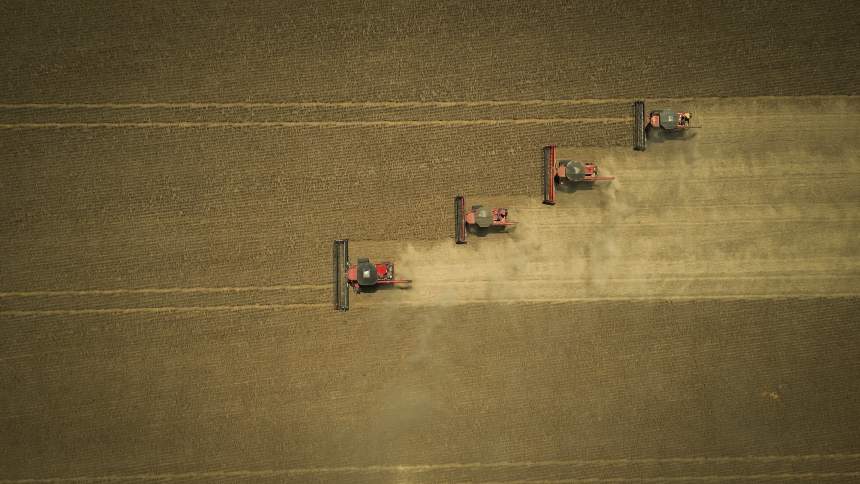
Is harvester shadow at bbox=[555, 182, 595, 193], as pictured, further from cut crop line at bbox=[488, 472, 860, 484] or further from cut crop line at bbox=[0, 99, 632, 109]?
cut crop line at bbox=[488, 472, 860, 484]

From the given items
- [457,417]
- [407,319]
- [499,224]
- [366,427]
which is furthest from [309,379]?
[499,224]

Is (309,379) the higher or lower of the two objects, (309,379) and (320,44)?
the lower

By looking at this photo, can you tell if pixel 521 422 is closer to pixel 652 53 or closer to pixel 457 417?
pixel 457 417

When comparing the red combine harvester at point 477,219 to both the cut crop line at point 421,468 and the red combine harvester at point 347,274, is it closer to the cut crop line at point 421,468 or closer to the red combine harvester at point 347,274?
the red combine harvester at point 347,274

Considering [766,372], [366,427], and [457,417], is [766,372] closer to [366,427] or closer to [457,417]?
[457,417]

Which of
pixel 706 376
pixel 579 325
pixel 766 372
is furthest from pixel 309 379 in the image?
pixel 766 372

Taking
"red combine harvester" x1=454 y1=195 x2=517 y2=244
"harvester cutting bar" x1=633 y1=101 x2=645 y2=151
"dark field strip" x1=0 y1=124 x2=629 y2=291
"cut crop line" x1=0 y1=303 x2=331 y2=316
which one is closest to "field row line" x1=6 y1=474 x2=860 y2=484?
"cut crop line" x1=0 y1=303 x2=331 y2=316

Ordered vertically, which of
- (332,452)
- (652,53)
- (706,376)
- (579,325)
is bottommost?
(332,452)
